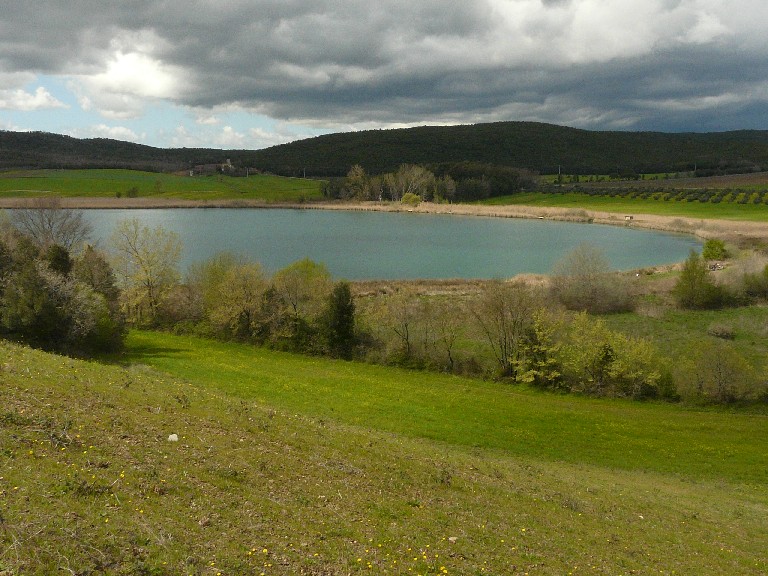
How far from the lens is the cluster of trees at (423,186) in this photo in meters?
155

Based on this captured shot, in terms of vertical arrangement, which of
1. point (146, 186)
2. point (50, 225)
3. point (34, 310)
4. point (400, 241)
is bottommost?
point (400, 241)

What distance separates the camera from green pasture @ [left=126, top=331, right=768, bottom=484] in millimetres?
21344

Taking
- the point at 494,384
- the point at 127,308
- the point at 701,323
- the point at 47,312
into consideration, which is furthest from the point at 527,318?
the point at 127,308

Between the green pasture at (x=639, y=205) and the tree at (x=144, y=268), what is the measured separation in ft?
321

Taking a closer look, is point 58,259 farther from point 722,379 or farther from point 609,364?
point 722,379

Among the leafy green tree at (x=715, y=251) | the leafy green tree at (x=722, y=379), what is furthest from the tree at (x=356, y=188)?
the leafy green tree at (x=722, y=379)

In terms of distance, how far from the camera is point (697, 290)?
153 feet

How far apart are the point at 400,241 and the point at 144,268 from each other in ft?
165

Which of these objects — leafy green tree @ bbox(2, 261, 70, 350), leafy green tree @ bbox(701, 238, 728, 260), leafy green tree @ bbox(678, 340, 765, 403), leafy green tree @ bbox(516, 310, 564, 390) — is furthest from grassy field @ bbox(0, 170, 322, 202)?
leafy green tree @ bbox(678, 340, 765, 403)

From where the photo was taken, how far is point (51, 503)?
25.6 ft

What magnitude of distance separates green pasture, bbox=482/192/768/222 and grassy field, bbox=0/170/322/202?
55675mm

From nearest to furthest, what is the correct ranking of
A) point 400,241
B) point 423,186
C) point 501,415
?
point 501,415, point 400,241, point 423,186

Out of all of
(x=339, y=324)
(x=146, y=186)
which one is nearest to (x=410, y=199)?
(x=146, y=186)

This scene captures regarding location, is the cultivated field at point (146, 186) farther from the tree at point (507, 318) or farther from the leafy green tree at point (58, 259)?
the tree at point (507, 318)
